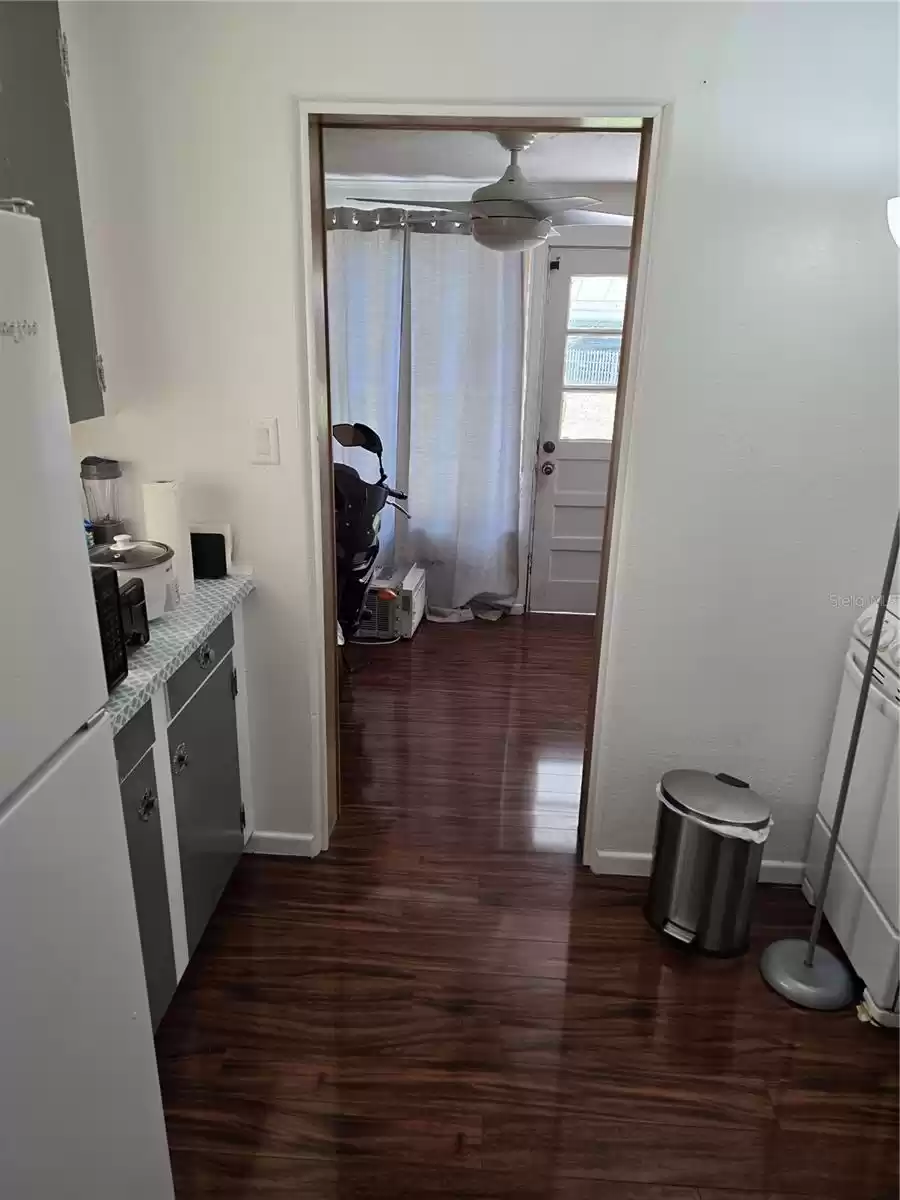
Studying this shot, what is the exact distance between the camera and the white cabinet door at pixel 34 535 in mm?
889

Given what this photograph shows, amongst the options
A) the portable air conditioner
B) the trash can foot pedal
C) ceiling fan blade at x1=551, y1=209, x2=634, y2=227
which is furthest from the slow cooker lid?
the portable air conditioner

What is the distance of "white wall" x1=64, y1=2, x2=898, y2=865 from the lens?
1.85 meters

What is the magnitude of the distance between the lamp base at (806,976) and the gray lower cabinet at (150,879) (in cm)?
155

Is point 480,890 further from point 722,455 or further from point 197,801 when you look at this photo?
point 722,455

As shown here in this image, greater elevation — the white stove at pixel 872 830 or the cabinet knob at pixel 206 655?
the cabinet knob at pixel 206 655

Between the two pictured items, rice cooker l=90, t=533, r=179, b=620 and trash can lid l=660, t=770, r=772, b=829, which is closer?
rice cooker l=90, t=533, r=179, b=620

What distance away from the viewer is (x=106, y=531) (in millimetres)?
2121

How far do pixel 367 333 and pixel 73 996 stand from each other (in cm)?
401

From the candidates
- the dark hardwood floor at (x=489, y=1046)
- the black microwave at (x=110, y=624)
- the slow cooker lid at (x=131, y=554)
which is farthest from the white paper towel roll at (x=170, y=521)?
the dark hardwood floor at (x=489, y=1046)

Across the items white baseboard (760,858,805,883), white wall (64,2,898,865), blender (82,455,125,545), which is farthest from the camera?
white baseboard (760,858,805,883)

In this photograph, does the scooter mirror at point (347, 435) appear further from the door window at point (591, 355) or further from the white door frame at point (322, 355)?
the white door frame at point (322, 355)

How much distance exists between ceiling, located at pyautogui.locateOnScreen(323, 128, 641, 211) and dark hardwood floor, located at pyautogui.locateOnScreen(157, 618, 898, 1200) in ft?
8.38

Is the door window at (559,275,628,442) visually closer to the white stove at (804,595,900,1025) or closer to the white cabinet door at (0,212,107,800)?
the white stove at (804,595,900,1025)

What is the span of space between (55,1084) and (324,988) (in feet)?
3.69
